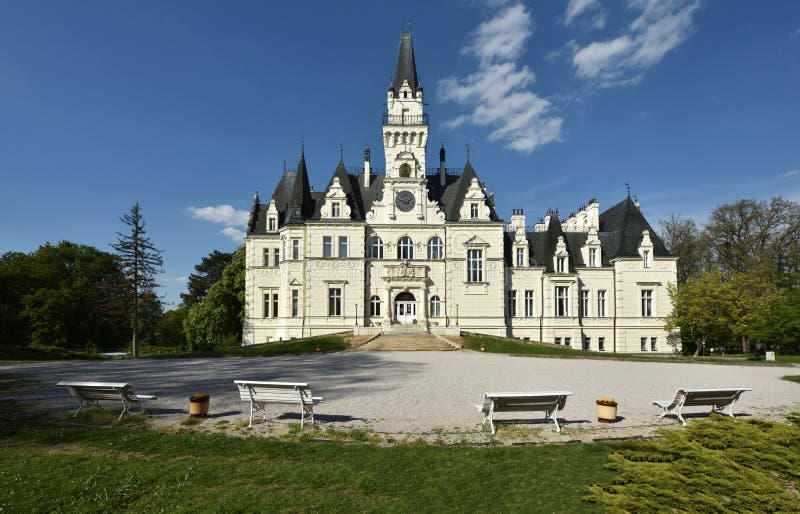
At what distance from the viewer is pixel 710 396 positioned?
10078 millimetres

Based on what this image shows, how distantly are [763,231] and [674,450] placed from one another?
50.5 metres

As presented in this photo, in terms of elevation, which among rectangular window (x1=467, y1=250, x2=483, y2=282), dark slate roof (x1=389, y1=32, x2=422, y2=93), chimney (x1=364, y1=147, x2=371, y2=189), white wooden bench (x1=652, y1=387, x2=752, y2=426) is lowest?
white wooden bench (x1=652, y1=387, x2=752, y2=426)

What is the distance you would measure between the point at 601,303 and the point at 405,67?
102 ft

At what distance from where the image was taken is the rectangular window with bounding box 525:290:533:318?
41.1 meters

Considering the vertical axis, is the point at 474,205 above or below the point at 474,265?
above

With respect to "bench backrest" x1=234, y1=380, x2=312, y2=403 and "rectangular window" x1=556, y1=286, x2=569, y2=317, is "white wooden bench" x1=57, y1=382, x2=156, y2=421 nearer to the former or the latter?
"bench backrest" x1=234, y1=380, x2=312, y2=403

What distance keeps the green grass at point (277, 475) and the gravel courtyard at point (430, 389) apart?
1.27m

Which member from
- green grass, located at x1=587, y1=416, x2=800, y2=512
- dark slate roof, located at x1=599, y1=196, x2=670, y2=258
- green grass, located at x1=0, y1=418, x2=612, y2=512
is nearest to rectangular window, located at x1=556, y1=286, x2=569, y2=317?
dark slate roof, located at x1=599, y1=196, x2=670, y2=258

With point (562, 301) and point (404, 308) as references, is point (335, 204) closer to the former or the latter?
point (404, 308)

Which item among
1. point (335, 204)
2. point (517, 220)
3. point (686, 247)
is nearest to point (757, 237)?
point (686, 247)

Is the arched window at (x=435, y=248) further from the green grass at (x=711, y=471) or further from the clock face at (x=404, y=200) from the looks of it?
the green grass at (x=711, y=471)

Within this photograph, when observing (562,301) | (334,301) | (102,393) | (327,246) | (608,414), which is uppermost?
(327,246)

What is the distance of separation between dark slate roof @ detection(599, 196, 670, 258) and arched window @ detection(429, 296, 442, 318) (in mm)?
17986

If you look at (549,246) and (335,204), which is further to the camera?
(549,246)
